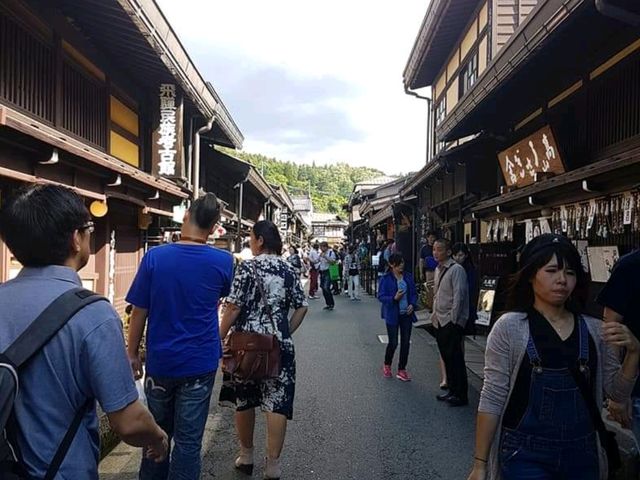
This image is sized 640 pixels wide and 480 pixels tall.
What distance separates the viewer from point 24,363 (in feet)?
5.68

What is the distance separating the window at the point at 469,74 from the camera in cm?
1292

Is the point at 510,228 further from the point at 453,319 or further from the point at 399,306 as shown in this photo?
the point at 453,319

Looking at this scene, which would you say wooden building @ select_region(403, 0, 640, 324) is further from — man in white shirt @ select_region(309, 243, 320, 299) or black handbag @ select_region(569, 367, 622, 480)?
man in white shirt @ select_region(309, 243, 320, 299)

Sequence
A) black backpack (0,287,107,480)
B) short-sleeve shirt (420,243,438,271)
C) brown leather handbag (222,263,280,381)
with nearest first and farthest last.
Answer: black backpack (0,287,107,480) < brown leather handbag (222,263,280,381) < short-sleeve shirt (420,243,438,271)

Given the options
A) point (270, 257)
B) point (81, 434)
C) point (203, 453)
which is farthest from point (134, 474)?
point (81, 434)

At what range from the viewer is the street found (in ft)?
15.4

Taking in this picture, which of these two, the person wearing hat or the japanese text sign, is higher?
the japanese text sign

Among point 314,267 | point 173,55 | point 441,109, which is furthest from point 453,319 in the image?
point 314,267

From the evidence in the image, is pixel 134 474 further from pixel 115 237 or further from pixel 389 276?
pixel 115 237

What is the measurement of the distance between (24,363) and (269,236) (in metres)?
2.97

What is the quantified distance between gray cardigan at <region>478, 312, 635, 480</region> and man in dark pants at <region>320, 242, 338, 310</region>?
1451 cm

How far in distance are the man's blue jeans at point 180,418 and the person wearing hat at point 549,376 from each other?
5.53ft

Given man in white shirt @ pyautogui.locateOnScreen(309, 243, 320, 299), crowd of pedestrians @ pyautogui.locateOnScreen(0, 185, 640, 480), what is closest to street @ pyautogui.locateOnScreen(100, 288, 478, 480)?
crowd of pedestrians @ pyautogui.locateOnScreen(0, 185, 640, 480)

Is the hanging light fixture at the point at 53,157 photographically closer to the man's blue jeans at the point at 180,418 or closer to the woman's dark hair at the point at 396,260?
the man's blue jeans at the point at 180,418
